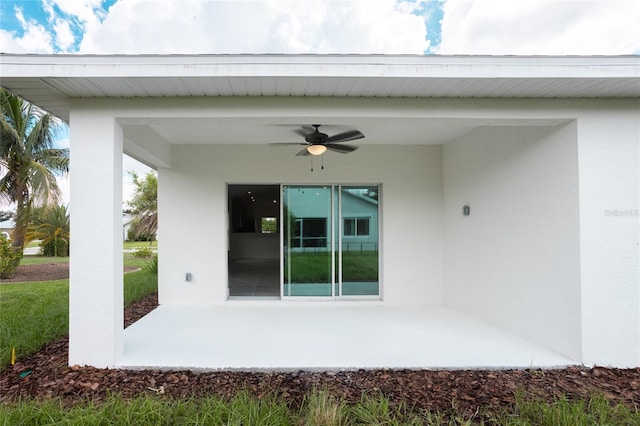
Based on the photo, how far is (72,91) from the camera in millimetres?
2975

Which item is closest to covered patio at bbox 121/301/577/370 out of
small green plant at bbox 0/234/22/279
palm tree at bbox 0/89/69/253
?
small green plant at bbox 0/234/22/279

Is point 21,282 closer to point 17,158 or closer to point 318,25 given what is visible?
point 17,158

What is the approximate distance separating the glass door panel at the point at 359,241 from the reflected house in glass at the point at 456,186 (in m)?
0.68

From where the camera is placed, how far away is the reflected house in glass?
279 centimetres

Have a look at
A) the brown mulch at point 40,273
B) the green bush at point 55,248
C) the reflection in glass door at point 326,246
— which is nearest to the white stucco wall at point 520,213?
the reflection in glass door at point 326,246

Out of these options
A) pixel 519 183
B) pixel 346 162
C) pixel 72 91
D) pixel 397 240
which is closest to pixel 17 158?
pixel 72 91

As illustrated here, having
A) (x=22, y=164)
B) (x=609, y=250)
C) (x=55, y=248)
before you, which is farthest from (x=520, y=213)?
(x=55, y=248)

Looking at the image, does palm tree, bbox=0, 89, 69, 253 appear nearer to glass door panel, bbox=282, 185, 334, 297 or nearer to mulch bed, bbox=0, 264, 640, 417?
mulch bed, bbox=0, 264, 640, 417

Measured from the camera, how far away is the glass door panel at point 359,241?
588cm

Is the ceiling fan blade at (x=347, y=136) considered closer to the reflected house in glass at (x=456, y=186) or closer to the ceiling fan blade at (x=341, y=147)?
the ceiling fan blade at (x=341, y=147)

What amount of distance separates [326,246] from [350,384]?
10.6 ft

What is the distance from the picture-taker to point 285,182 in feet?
18.9

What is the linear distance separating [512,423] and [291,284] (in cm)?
416

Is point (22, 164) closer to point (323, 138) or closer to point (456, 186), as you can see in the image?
point (323, 138)
